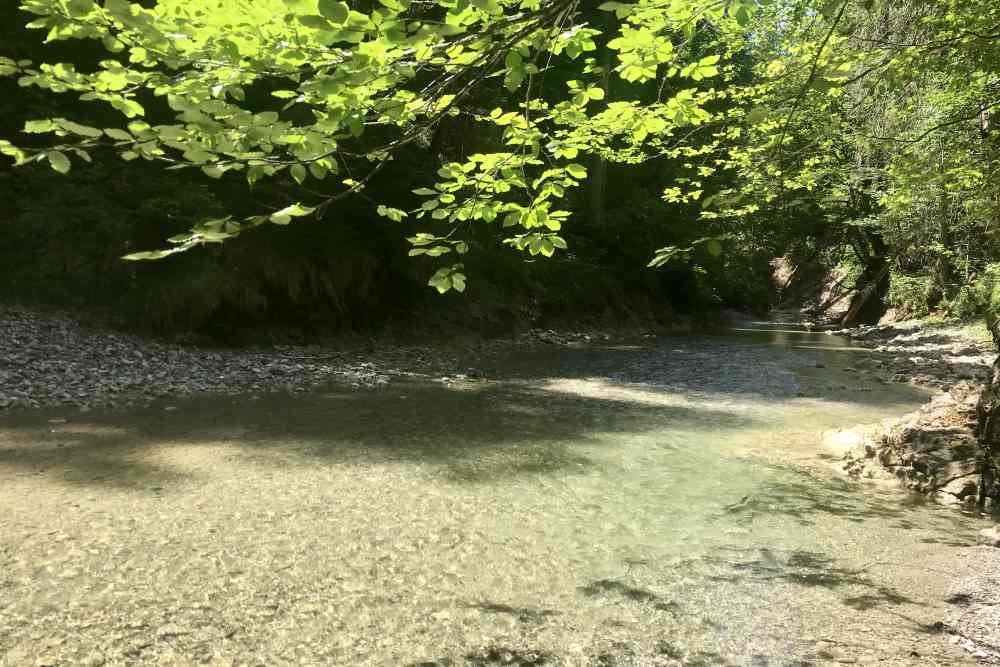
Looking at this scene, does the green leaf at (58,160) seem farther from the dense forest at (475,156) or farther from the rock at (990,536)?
the rock at (990,536)

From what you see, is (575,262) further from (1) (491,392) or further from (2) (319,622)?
(2) (319,622)

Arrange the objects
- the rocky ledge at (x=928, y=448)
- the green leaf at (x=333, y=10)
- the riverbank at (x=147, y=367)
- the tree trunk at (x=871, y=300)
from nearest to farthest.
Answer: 1. the green leaf at (x=333, y=10)
2. the rocky ledge at (x=928, y=448)
3. the riverbank at (x=147, y=367)
4. the tree trunk at (x=871, y=300)

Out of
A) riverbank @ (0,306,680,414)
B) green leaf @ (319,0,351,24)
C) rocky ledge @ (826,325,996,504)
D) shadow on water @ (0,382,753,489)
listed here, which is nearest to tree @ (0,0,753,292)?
green leaf @ (319,0,351,24)

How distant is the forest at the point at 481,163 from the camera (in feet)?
8.21

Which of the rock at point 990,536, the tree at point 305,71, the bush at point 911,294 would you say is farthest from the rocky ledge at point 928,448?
the bush at point 911,294

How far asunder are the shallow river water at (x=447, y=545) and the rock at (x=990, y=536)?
0.18 meters

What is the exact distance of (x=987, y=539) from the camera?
17.7ft

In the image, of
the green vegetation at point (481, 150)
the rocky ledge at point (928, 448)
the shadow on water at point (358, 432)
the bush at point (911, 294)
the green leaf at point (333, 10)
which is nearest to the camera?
the green leaf at point (333, 10)

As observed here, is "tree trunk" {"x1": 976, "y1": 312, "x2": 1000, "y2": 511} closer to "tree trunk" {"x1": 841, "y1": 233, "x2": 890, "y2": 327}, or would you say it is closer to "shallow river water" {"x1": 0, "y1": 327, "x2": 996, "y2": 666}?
"shallow river water" {"x1": 0, "y1": 327, "x2": 996, "y2": 666}

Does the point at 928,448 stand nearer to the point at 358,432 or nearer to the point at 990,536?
the point at 990,536

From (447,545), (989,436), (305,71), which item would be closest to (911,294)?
(989,436)

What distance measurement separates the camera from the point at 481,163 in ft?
11.0

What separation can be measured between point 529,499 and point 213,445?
147 inches

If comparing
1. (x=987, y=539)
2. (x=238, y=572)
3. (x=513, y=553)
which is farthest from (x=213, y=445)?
(x=987, y=539)
